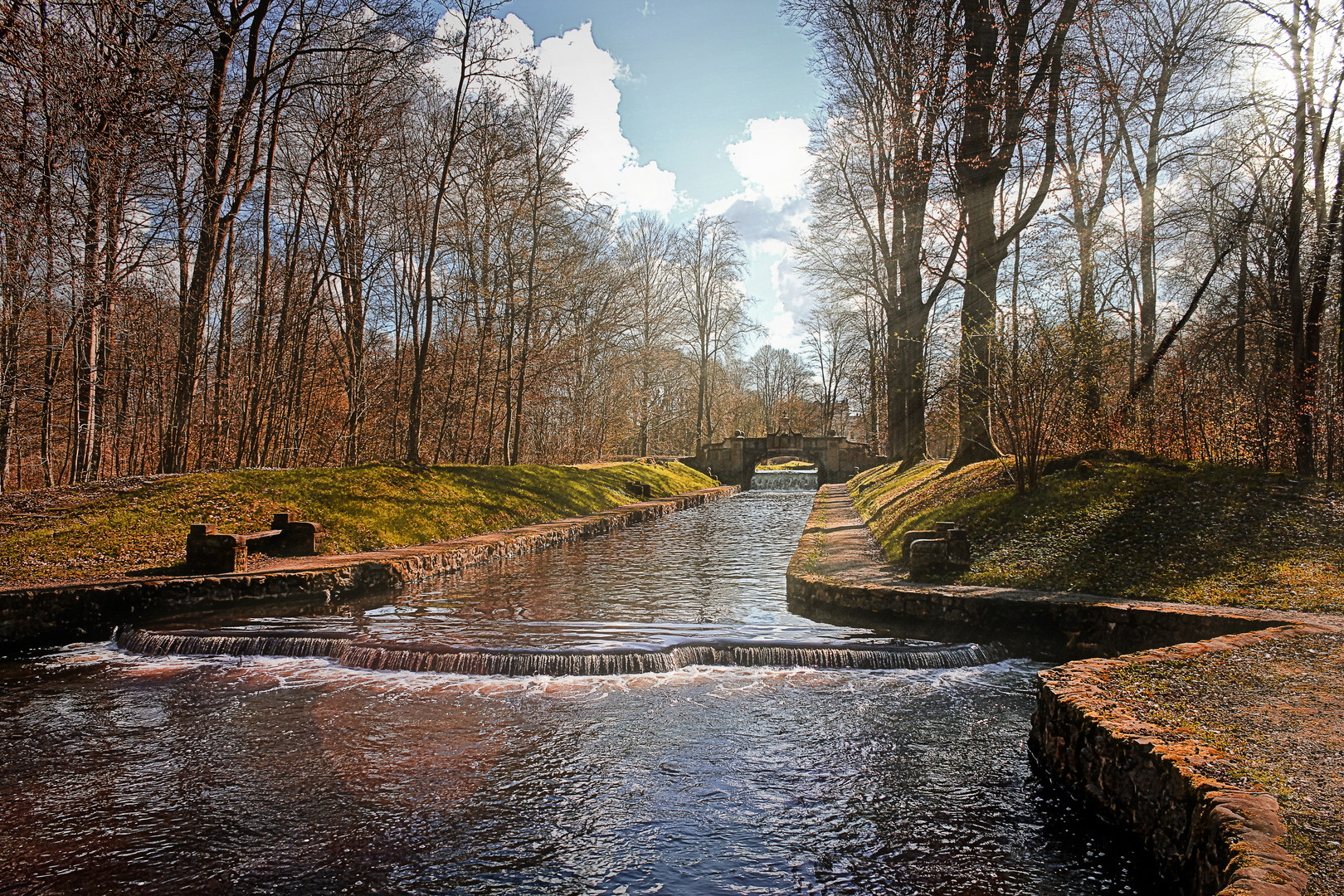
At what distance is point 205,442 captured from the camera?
50.3 ft

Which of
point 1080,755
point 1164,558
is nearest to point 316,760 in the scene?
point 1080,755

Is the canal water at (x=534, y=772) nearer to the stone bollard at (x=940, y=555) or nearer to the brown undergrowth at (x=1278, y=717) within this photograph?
the brown undergrowth at (x=1278, y=717)

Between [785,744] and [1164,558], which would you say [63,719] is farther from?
[1164,558]

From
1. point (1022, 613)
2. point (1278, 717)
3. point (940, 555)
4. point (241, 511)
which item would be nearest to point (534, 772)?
point (1278, 717)

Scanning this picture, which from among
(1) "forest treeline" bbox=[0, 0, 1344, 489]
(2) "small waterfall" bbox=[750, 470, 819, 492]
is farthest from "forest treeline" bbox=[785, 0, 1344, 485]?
(2) "small waterfall" bbox=[750, 470, 819, 492]

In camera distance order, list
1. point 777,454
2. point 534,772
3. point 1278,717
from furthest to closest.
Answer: point 777,454
point 534,772
point 1278,717

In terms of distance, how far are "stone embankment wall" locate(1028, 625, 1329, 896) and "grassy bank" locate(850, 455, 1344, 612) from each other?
267 centimetres

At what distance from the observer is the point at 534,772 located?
14.7 feet

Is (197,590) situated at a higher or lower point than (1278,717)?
lower

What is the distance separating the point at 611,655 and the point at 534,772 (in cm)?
218

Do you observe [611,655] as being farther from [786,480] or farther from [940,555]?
[786,480]

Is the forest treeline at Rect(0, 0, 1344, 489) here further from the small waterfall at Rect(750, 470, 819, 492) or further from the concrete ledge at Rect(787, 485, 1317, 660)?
the small waterfall at Rect(750, 470, 819, 492)

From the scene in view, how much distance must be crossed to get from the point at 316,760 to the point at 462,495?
1157cm

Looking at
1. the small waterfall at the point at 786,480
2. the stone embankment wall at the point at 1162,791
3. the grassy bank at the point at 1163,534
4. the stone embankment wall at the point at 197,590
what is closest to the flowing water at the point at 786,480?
the small waterfall at the point at 786,480
